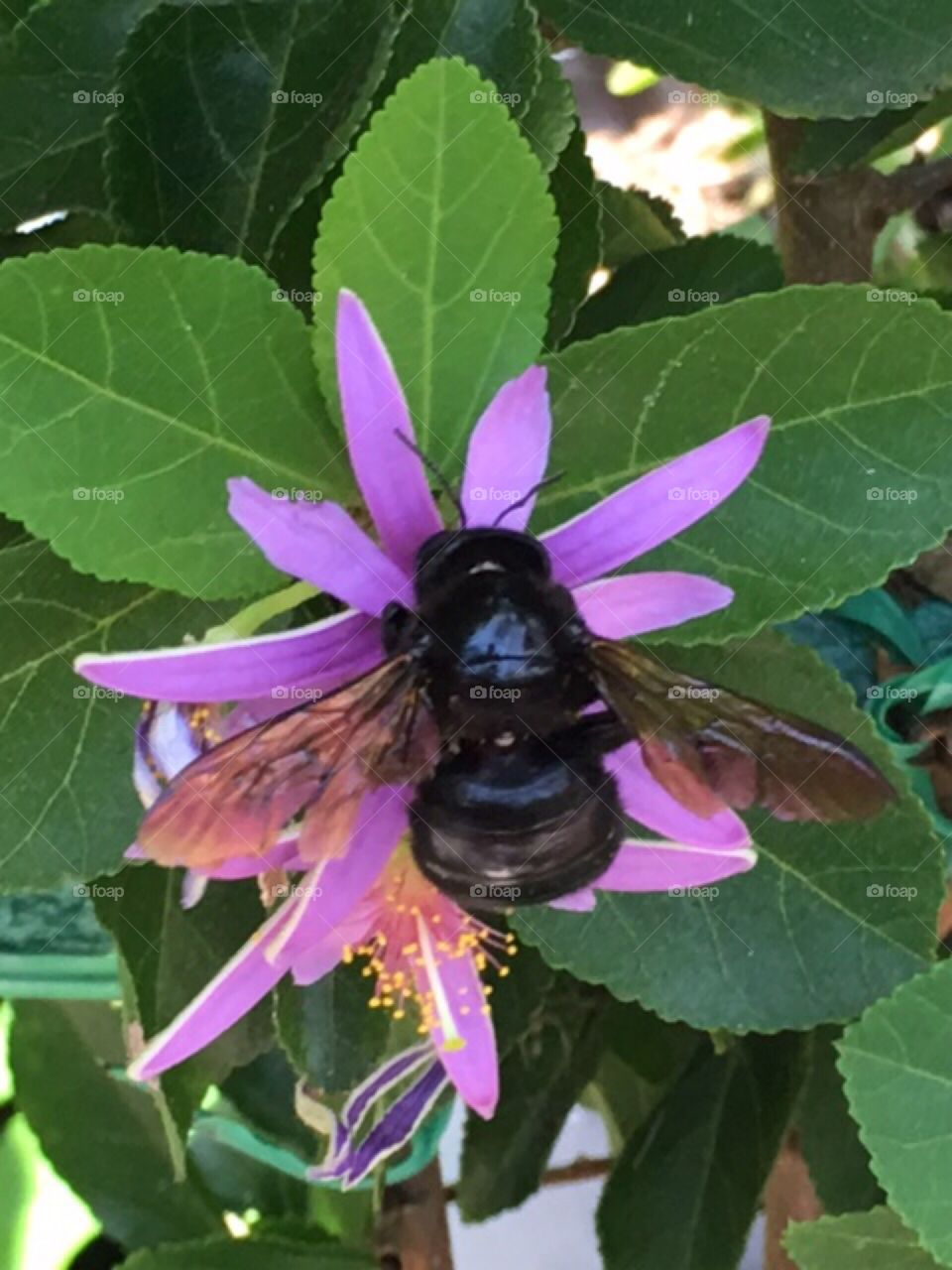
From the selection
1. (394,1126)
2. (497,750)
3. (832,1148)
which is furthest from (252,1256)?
(497,750)

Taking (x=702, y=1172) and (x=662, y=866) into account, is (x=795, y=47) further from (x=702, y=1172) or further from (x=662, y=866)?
(x=702, y=1172)

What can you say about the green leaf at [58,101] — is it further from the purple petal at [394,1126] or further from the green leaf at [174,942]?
the purple petal at [394,1126]

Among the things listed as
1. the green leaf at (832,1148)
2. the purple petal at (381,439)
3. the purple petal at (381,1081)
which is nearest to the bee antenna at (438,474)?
the purple petal at (381,439)

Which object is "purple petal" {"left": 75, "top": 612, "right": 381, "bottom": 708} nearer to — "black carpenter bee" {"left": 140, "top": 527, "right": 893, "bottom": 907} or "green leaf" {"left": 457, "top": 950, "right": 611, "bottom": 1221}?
"black carpenter bee" {"left": 140, "top": 527, "right": 893, "bottom": 907}

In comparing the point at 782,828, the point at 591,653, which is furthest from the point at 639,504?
the point at 782,828

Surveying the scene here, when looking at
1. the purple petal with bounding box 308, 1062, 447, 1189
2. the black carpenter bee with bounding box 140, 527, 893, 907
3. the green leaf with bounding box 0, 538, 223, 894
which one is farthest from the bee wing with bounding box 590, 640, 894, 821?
the purple petal with bounding box 308, 1062, 447, 1189
